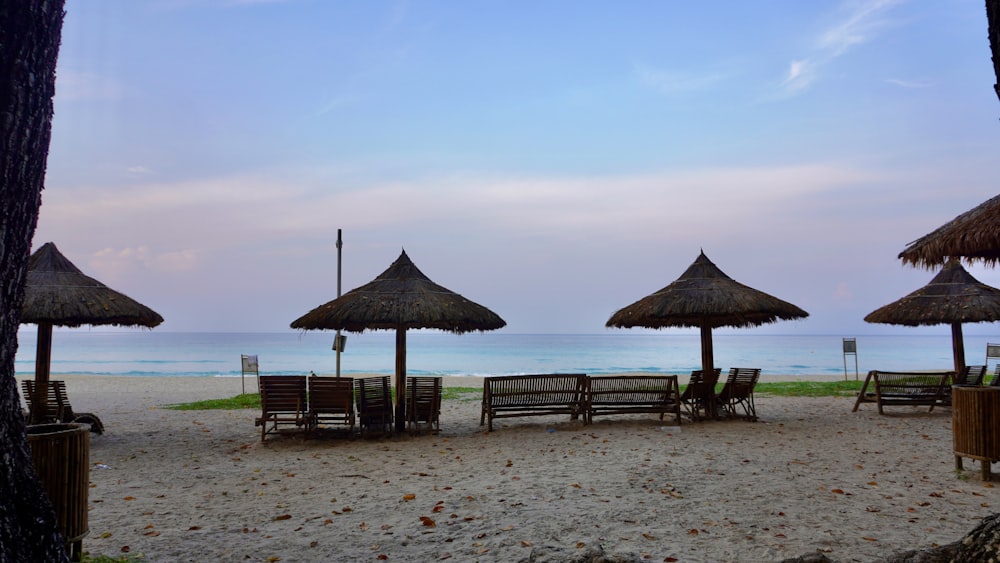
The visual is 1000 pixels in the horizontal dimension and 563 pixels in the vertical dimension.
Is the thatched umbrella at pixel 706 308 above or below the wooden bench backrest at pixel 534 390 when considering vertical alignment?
above

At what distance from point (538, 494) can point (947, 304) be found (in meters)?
11.1

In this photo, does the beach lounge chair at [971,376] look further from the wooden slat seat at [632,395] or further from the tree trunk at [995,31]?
the tree trunk at [995,31]

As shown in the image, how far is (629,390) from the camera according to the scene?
10156 millimetres

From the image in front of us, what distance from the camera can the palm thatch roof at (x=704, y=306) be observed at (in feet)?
34.7

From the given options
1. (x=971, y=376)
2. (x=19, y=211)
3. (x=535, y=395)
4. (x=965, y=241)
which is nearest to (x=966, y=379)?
(x=971, y=376)

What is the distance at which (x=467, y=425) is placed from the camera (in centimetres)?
1055

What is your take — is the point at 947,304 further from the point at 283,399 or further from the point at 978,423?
the point at 283,399

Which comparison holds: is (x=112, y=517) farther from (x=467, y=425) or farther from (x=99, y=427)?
(x=467, y=425)

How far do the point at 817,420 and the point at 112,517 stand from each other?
32.3 feet

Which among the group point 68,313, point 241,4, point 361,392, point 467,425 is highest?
point 241,4

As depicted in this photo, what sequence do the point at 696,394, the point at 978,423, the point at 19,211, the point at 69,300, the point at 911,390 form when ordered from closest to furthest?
the point at 19,211 → the point at 978,423 → the point at 69,300 → the point at 696,394 → the point at 911,390

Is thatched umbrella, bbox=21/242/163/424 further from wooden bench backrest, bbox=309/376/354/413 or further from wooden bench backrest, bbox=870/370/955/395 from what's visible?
wooden bench backrest, bbox=870/370/955/395

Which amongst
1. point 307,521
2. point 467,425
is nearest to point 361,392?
point 467,425

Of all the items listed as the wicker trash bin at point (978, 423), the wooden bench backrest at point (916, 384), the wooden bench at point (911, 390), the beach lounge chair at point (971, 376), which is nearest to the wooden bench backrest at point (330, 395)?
the wicker trash bin at point (978, 423)
